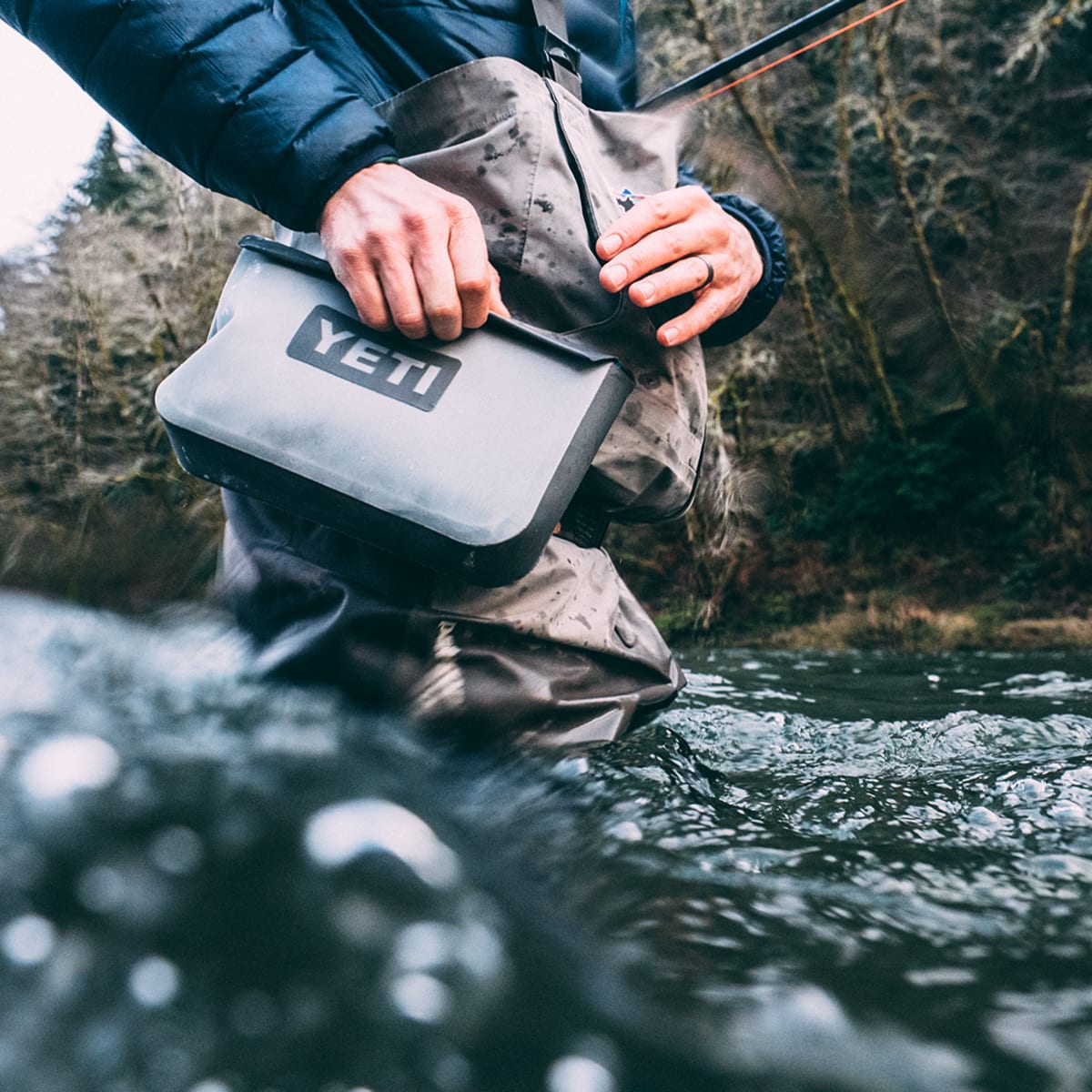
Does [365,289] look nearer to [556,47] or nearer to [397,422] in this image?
[397,422]

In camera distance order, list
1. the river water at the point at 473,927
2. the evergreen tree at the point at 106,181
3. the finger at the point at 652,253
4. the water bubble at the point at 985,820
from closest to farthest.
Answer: the river water at the point at 473,927 < the water bubble at the point at 985,820 < the finger at the point at 652,253 < the evergreen tree at the point at 106,181

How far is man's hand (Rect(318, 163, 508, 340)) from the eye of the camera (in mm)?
1351

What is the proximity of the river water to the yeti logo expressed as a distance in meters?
0.50

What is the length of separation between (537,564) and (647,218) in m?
0.64

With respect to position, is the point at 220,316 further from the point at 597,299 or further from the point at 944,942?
the point at 944,942

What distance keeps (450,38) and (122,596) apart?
234 inches

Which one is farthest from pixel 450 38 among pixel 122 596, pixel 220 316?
pixel 122 596

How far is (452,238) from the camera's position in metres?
1.38

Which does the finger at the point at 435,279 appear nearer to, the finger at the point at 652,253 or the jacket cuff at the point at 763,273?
the finger at the point at 652,253

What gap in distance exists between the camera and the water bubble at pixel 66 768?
756 millimetres

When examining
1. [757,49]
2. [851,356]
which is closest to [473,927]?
[757,49]

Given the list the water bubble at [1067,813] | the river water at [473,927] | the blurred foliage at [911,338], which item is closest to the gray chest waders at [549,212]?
the river water at [473,927]

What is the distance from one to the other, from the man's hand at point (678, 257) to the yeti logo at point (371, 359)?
38 cm

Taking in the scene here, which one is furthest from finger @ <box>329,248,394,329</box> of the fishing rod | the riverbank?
the riverbank
